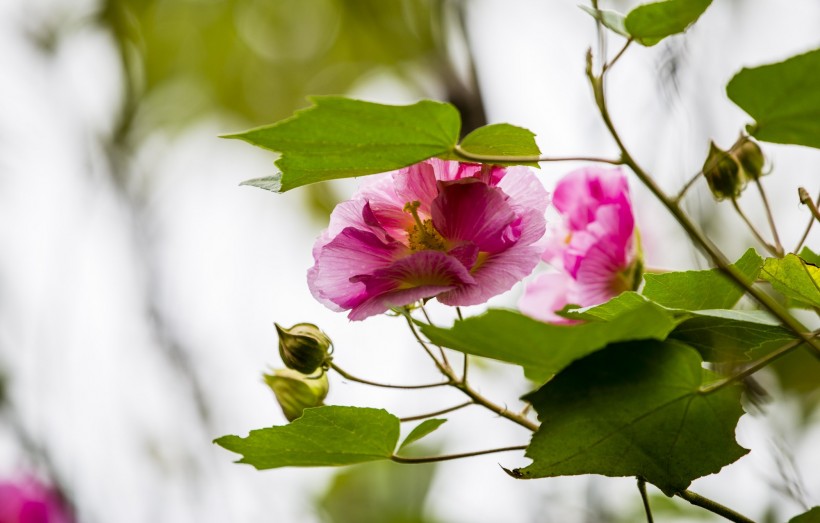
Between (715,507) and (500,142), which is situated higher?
(500,142)

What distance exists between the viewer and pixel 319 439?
0.56m

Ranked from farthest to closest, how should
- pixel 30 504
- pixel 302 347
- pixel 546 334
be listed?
1. pixel 30 504
2. pixel 302 347
3. pixel 546 334

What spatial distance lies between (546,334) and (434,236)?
19cm

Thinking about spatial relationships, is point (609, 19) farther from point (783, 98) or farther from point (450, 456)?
point (450, 456)

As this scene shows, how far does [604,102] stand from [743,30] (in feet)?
3.76

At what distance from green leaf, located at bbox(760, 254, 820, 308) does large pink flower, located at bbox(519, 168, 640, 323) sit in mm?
166

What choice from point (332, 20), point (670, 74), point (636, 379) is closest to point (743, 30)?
point (670, 74)

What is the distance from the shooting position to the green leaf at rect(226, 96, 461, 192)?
47cm

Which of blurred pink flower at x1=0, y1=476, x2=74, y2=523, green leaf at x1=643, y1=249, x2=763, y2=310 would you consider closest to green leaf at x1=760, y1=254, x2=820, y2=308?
green leaf at x1=643, y1=249, x2=763, y2=310

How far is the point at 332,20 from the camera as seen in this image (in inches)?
121

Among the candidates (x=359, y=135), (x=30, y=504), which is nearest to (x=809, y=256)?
(x=359, y=135)

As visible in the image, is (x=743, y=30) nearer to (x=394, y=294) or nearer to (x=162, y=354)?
(x=394, y=294)

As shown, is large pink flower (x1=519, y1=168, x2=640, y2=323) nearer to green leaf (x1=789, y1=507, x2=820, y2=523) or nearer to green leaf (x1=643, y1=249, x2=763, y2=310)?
green leaf (x1=643, y1=249, x2=763, y2=310)

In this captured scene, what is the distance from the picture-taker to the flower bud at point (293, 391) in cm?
67
